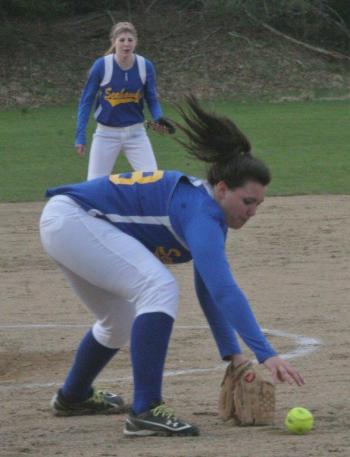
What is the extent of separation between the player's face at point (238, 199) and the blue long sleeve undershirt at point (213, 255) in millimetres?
45

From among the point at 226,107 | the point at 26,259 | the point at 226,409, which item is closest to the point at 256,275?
the point at 26,259

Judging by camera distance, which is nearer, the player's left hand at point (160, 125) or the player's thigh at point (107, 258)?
the player's thigh at point (107, 258)

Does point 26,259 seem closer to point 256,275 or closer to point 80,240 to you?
point 256,275

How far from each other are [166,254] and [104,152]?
641 cm

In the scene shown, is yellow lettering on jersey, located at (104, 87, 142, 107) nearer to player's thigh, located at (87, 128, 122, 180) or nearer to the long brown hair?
player's thigh, located at (87, 128, 122, 180)

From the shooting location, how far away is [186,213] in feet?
17.2

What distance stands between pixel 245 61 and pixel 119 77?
1951 cm

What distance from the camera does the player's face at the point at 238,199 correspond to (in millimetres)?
5312

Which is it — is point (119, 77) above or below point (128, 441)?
above

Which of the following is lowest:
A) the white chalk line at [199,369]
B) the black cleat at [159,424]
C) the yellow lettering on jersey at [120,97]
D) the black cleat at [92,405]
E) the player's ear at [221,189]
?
the white chalk line at [199,369]

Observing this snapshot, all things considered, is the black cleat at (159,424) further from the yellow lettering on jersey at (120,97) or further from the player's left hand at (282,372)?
the yellow lettering on jersey at (120,97)

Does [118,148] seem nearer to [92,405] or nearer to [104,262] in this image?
[92,405]

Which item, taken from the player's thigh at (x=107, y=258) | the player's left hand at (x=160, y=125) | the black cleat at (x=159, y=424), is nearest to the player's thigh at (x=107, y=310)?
the player's thigh at (x=107, y=258)

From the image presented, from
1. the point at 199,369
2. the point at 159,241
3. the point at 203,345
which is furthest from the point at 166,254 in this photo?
the point at 203,345
